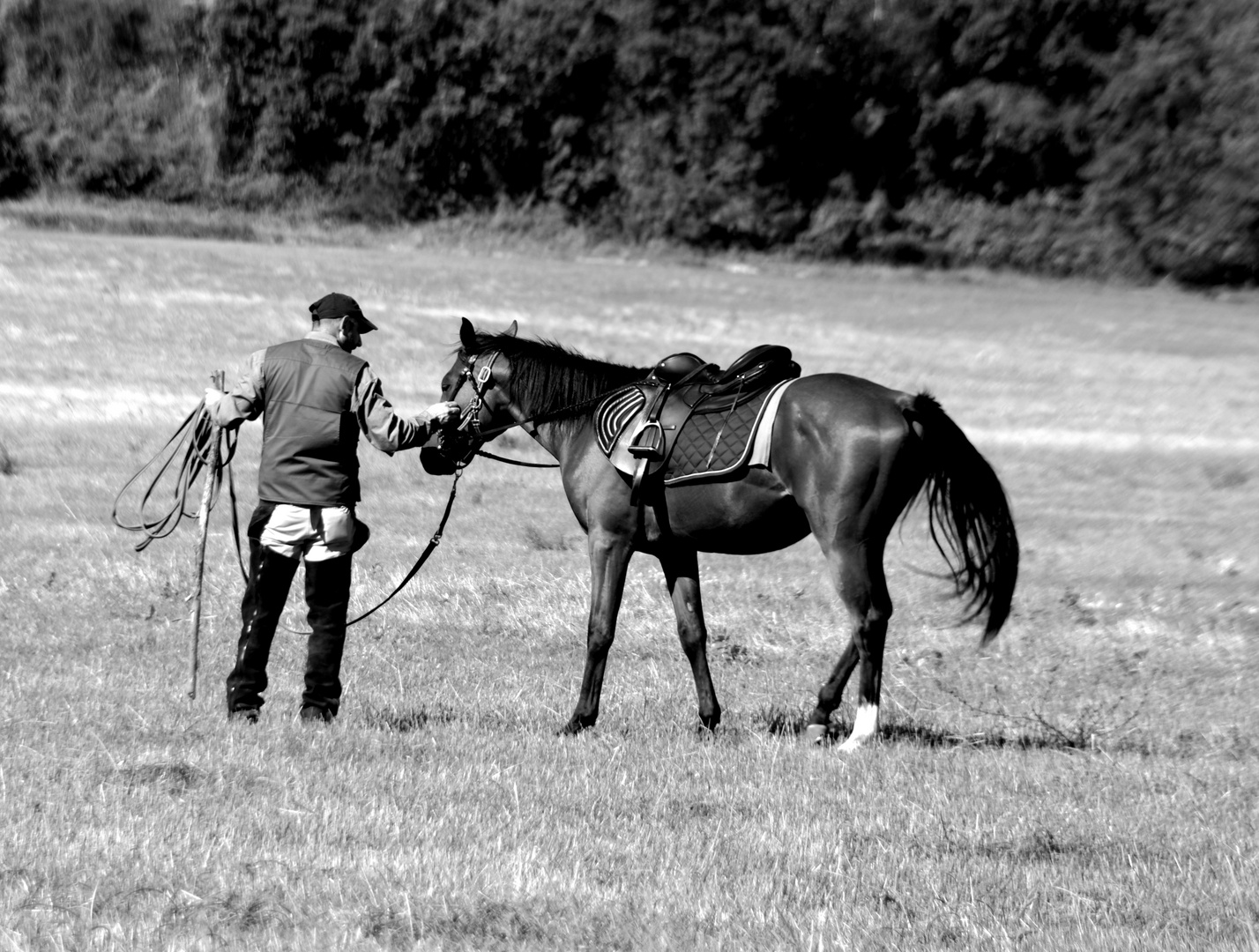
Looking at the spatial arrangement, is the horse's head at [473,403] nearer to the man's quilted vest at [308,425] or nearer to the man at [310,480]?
the man at [310,480]

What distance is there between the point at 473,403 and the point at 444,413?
0.33m

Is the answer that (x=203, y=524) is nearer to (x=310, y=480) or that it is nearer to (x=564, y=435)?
(x=310, y=480)

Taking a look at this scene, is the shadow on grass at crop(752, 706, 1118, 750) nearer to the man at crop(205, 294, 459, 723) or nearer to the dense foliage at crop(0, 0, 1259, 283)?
the man at crop(205, 294, 459, 723)

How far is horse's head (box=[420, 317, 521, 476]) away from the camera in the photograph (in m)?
9.02

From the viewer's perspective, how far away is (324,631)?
8.10 m

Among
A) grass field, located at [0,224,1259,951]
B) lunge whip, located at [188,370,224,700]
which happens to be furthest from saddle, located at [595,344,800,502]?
lunge whip, located at [188,370,224,700]

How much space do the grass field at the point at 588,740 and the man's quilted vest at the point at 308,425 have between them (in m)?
1.24

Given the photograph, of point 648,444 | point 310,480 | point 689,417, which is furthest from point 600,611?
point 310,480

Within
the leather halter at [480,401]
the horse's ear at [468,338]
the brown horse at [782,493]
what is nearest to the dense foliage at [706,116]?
Result: the horse's ear at [468,338]

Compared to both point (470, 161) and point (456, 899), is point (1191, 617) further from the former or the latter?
point (470, 161)

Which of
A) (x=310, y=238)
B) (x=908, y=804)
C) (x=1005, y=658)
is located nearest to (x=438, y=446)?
(x=908, y=804)

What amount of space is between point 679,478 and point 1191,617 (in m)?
7.31

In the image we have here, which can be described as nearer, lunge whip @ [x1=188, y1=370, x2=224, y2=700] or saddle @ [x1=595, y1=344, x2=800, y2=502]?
lunge whip @ [x1=188, y1=370, x2=224, y2=700]

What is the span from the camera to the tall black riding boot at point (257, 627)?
317 inches
